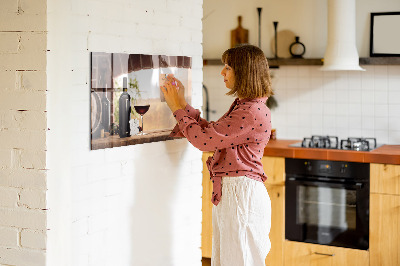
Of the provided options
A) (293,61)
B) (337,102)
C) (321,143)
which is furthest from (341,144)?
(293,61)

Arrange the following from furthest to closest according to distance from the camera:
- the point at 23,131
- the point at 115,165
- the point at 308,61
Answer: the point at 308,61, the point at 115,165, the point at 23,131

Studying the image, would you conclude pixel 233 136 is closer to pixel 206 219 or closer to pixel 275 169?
pixel 275 169

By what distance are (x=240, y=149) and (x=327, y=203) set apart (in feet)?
5.57

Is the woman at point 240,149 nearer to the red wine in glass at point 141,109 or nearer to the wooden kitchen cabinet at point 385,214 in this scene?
the red wine in glass at point 141,109

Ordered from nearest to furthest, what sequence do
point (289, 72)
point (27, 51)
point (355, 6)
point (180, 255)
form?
point (27, 51) < point (180, 255) < point (355, 6) < point (289, 72)

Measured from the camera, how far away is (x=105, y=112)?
2582 mm

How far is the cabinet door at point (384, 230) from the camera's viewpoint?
4016 mm

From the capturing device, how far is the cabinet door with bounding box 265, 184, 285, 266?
4.41m

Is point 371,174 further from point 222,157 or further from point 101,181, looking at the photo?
point 101,181

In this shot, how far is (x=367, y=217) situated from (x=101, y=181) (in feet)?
7.37

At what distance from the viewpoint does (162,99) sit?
9.77 feet

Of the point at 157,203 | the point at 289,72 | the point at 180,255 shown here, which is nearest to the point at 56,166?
the point at 157,203

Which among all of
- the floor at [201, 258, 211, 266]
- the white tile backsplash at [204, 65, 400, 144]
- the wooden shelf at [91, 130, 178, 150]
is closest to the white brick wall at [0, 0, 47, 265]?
the wooden shelf at [91, 130, 178, 150]

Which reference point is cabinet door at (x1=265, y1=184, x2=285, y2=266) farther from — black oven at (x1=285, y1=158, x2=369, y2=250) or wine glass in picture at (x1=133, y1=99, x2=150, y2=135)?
wine glass in picture at (x1=133, y1=99, x2=150, y2=135)
